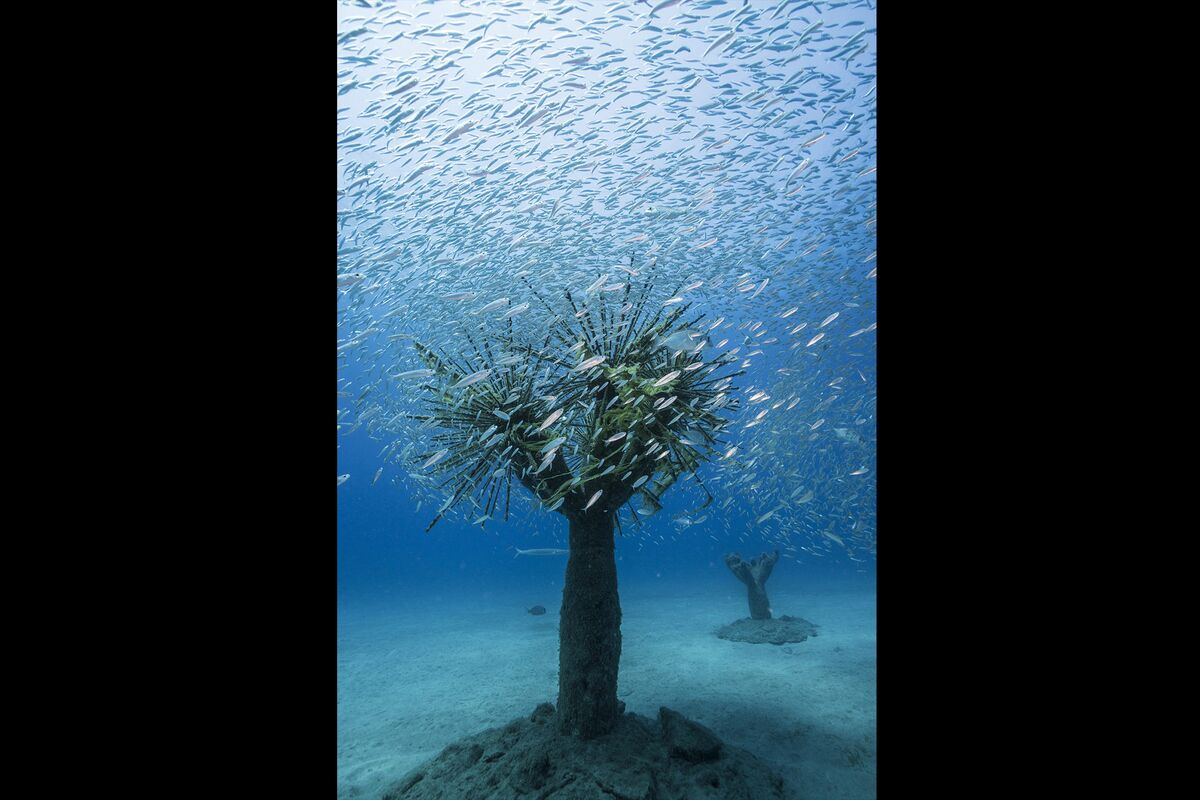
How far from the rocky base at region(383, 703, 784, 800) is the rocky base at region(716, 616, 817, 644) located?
303 inches

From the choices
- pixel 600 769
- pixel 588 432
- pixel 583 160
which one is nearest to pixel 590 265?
pixel 583 160

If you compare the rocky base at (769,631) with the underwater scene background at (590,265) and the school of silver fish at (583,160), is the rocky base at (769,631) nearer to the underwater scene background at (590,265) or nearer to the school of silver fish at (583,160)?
the underwater scene background at (590,265)

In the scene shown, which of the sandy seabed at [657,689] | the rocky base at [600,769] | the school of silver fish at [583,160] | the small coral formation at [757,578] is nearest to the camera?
the rocky base at [600,769]

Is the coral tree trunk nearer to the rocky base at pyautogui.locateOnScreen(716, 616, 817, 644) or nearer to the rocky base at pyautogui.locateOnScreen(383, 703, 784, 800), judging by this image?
the rocky base at pyautogui.locateOnScreen(383, 703, 784, 800)

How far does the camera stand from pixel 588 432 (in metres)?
5.61

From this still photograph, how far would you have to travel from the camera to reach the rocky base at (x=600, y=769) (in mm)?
4598

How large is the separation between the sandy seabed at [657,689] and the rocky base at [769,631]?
1.22 ft

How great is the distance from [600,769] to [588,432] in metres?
3.12

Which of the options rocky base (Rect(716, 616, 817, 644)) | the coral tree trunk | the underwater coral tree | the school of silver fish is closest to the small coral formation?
rocky base (Rect(716, 616, 817, 644))

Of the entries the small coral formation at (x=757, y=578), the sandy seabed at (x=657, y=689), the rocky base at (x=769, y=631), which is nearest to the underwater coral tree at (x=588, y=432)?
the sandy seabed at (x=657, y=689)

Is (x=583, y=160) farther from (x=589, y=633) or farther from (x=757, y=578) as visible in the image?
(x=757, y=578)
